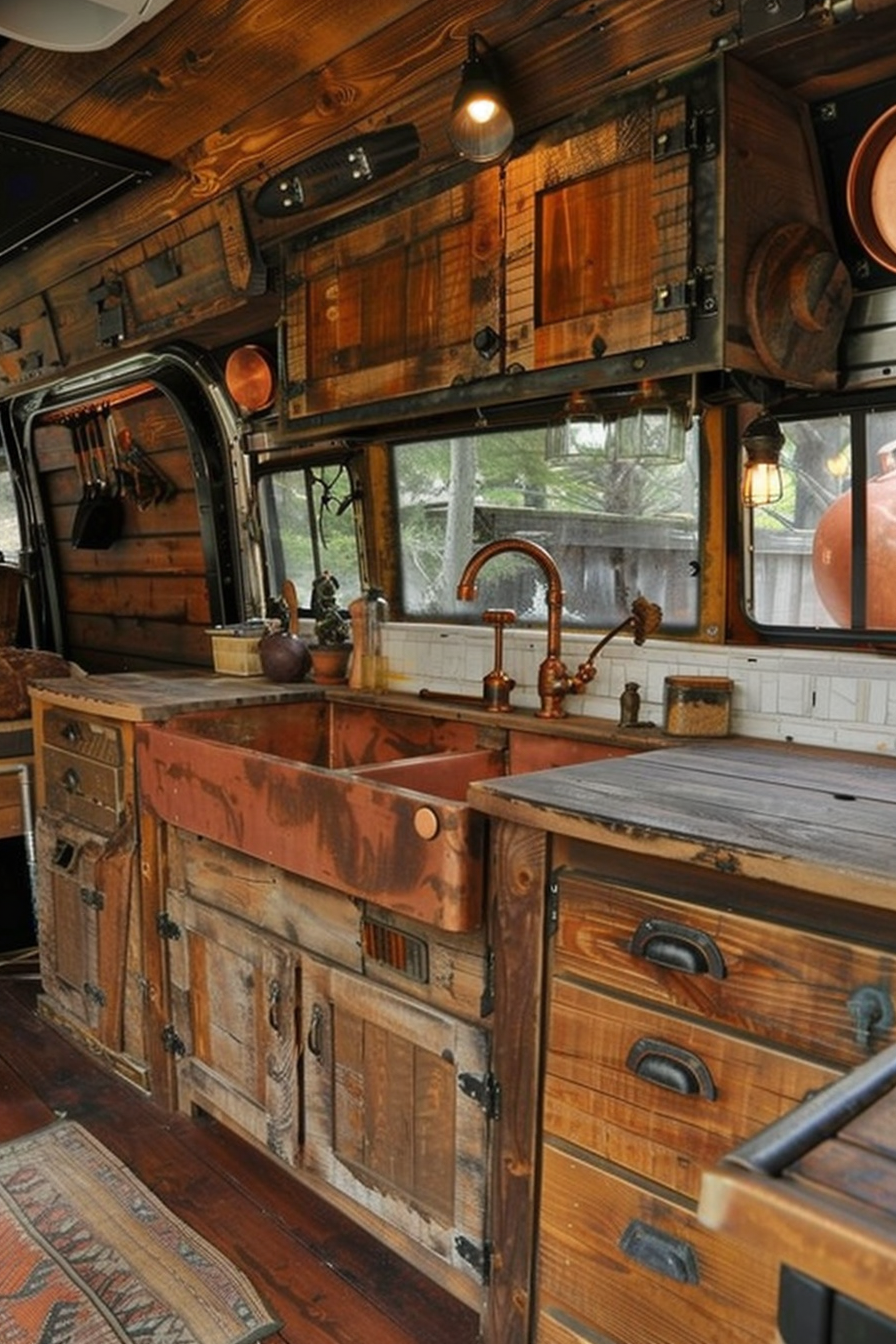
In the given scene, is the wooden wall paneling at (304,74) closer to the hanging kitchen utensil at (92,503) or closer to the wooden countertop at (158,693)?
the wooden countertop at (158,693)

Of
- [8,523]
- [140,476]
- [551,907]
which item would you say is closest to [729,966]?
[551,907]

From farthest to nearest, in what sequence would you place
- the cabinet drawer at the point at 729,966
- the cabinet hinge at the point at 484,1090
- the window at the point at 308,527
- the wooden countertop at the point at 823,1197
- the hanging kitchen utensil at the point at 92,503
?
the hanging kitchen utensil at the point at 92,503
the window at the point at 308,527
the cabinet hinge at the point at 484,1090
the cabinet drawer at the point at 729,966
the wooden countertop at the point at 823,1197

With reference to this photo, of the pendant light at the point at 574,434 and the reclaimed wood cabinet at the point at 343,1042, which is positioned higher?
the pendant light at the point at 574,434

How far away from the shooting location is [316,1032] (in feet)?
6.57

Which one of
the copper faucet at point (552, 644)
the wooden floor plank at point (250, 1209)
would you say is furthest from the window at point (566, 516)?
the wooden floor plank at point (250, 1209)

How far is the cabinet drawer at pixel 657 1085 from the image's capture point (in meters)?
1.29

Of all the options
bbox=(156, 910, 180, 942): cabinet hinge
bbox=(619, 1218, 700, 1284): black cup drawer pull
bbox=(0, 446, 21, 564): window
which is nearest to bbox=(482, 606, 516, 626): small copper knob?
bbox=(156, 910, 180, 942): cabinet hinge

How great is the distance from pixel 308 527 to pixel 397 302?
1215mm

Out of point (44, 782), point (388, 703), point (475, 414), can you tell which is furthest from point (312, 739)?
point (475, 414)

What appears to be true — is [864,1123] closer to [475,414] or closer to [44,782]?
[475,414]

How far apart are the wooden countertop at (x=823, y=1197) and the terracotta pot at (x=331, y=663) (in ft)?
8.02

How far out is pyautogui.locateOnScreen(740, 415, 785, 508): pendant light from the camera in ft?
6.86

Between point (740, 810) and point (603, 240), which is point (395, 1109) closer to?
point (740, 810)

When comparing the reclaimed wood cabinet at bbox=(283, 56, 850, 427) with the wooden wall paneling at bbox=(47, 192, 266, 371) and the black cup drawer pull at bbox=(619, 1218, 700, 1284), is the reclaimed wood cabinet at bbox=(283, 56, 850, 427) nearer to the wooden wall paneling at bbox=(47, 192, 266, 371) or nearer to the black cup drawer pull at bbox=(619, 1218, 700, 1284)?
the wooden wall paneling at bbox=(47, 192, 266, 371)
